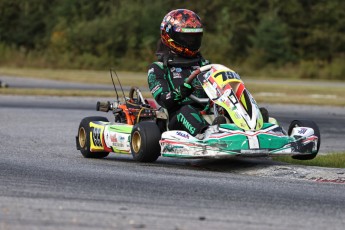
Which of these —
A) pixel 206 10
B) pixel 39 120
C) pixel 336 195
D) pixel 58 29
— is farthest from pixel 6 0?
pixel 336 195

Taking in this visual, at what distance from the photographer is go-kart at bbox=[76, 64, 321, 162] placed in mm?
9570

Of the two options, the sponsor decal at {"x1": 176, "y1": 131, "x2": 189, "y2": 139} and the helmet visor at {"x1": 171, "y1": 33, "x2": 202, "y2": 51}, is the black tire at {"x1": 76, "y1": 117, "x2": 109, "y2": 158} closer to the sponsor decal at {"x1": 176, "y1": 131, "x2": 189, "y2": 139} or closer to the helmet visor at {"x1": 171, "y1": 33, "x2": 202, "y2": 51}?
the helmet visor at {"x1": 171, "y1": 33, "x2": 202, "y2": 51}

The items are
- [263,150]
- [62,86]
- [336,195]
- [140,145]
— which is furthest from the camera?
[62,86]

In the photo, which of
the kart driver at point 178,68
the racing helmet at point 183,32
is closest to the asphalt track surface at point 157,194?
the kart driver at point 178,68

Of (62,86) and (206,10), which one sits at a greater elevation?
(206,10)

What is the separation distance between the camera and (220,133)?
9.66m

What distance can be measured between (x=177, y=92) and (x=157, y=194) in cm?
323

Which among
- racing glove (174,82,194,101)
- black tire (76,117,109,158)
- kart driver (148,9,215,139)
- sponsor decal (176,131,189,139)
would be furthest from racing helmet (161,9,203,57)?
sponsor decal (176,131,189,139)

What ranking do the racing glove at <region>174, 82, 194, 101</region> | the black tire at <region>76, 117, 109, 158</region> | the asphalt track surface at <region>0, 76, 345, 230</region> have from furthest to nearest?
the black tire at <region>76, 117, 109, 158</region>
the racing glove at <region>174, 82, 194, 101</region>
the asphalt track surface at <region>0, 76, 345, 230</region>

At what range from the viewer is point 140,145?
1034 cm

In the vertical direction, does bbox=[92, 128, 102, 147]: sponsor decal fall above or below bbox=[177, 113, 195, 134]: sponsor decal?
below

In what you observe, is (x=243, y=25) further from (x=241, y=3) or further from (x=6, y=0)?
(x=6, y=0)

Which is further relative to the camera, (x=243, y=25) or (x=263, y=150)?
(x=243, y=25)

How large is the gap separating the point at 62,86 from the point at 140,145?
69.6 ft
